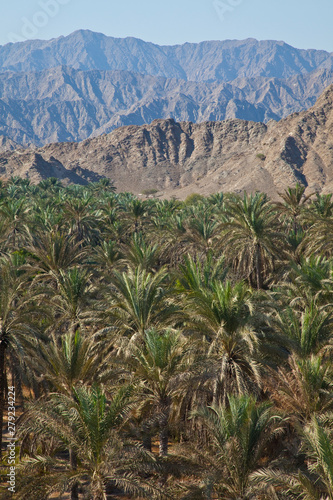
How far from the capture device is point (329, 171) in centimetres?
10406

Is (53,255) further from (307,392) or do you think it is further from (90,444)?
(307,392)

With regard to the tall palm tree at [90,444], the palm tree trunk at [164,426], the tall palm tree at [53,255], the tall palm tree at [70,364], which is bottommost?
the palm tree trunk at [164,426]

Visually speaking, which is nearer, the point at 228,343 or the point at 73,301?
the point at 228,343

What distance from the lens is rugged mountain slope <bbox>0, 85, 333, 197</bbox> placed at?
109062 mm

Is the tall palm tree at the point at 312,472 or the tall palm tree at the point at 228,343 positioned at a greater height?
the tall palm tree at the point at 228,343

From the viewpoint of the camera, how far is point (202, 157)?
149 meters

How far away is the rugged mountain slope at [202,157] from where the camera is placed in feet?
358

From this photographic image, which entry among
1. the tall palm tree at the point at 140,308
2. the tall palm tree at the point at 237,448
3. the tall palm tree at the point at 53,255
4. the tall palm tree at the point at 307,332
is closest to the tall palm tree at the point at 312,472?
the tall palm tree at the point at 237,448

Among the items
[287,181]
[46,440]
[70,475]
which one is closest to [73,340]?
[46,440]

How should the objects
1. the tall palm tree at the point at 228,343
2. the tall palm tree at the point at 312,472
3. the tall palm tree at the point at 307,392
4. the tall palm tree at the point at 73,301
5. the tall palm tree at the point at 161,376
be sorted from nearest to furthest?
the tall palm tree at the point at 312,472 < the tall palm tree at the point at 307,392 < the tall palm tree at the point at 161,376 < the tall palm tree at the point at 228,343 < the tall palm tree at the point at 73,301

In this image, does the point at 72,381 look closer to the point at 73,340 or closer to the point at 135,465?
the point at 73,340

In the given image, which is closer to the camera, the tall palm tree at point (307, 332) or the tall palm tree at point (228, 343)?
the tall palm tree at point (228, 343)

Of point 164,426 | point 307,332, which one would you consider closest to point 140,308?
point 164,426

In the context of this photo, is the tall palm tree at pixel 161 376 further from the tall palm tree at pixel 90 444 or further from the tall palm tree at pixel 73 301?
the tall palm tree at pixel 73 301
